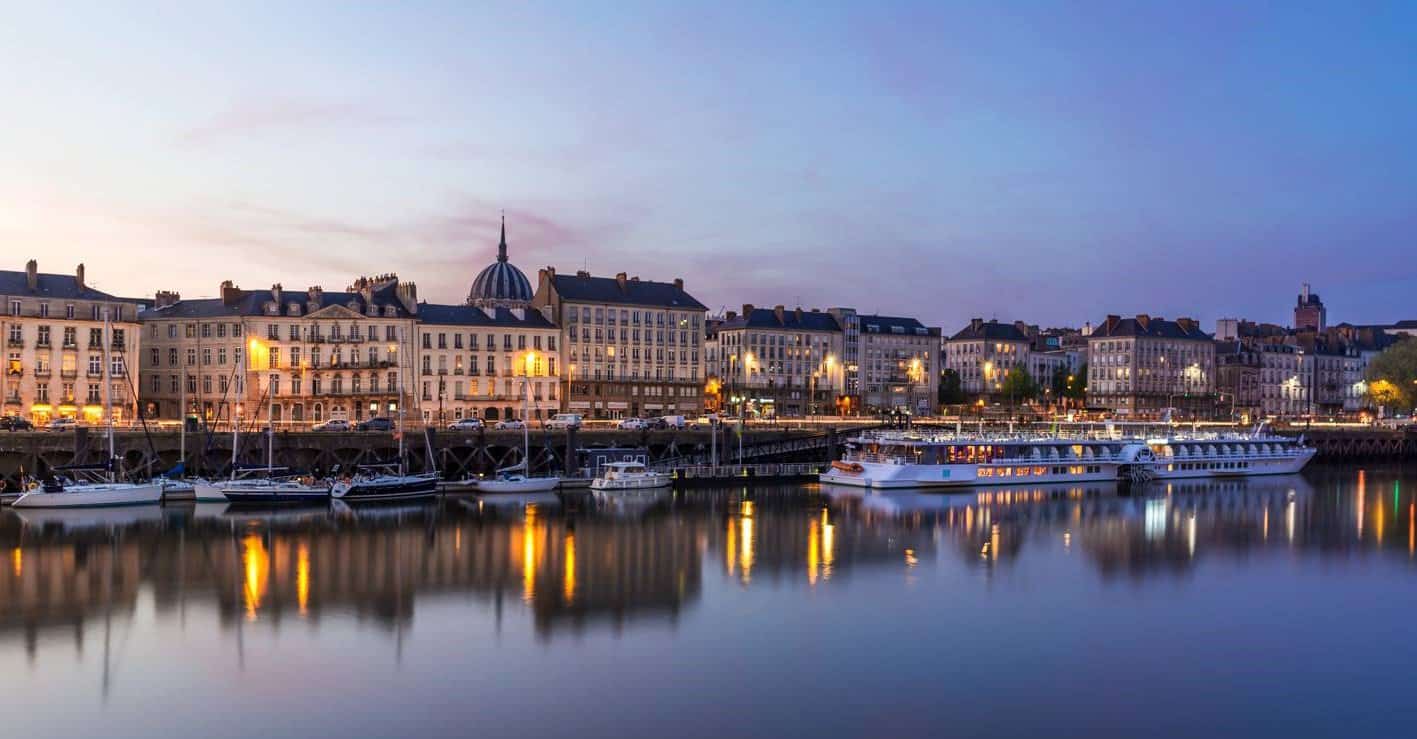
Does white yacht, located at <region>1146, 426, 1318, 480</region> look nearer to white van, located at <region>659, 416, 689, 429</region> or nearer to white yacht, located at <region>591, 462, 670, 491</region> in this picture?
white van, located at <region>659, 416, 689, 429</region>

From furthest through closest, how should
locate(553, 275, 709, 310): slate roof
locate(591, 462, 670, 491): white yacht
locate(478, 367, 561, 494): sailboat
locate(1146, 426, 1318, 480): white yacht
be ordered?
locate(553, 275, 709, 310): slate roof < locate(1146, 426, 1318, 480): white yacht < locate(591, 462, 670, 491): white yacht < locate(478, 367, 561, 494): sailboat

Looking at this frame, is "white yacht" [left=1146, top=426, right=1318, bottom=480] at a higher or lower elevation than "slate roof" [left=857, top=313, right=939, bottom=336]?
lower

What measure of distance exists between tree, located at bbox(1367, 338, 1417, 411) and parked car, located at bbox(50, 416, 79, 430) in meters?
118

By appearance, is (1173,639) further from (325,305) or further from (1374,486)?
(325,305)

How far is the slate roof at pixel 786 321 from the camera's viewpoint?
397ft

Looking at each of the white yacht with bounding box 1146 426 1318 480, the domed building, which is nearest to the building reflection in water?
the white yacht with bounding box 1146 426 1318 480

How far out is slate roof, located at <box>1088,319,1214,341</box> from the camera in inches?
5556

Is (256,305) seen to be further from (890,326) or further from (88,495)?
(890,326)

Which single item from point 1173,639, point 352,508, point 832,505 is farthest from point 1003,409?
point 1173,639

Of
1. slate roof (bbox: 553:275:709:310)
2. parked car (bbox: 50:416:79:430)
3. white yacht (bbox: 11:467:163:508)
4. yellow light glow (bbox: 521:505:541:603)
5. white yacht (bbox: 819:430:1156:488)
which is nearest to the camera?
yellow light glow (bbox: 521:505:541:603)

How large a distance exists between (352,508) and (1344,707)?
43.6 metres

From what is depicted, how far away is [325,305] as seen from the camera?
85.6 meters

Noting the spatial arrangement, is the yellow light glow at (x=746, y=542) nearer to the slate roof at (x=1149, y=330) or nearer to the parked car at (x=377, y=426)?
the parked car at (x=377, y=426)

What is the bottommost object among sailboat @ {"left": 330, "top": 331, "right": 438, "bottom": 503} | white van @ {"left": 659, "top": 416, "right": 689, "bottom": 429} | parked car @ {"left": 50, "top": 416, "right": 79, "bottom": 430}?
sailboat @ {"left": 330, "top": 331, "right": 438, "bottom": 503}
